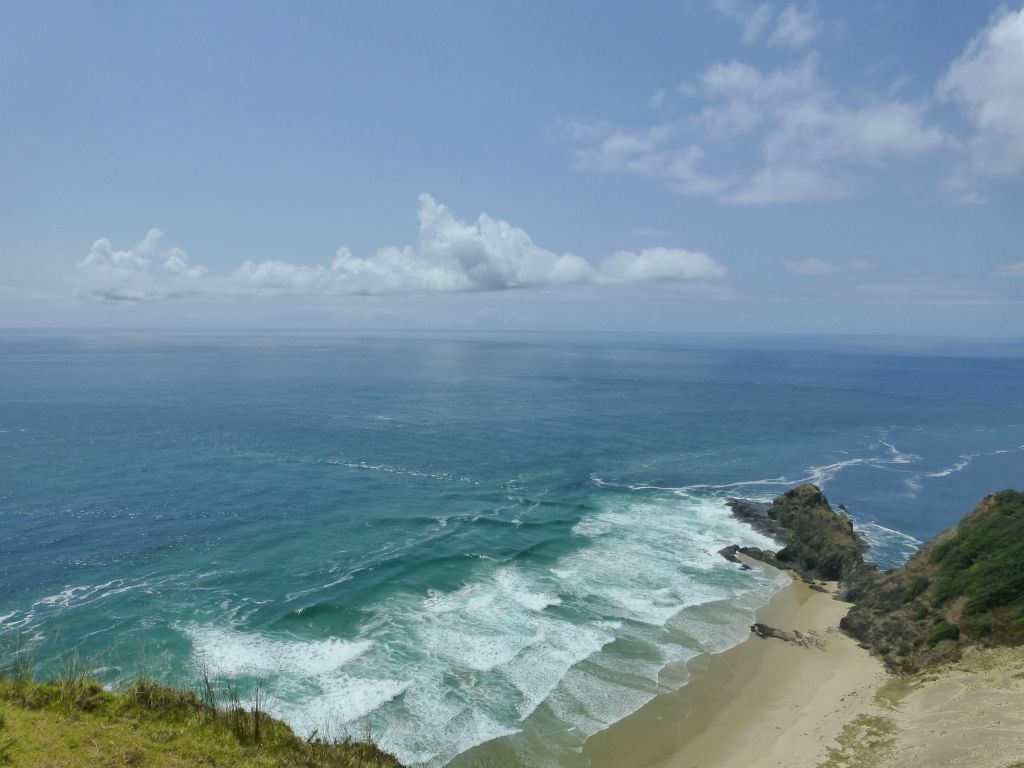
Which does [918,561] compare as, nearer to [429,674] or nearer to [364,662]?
[429,674]

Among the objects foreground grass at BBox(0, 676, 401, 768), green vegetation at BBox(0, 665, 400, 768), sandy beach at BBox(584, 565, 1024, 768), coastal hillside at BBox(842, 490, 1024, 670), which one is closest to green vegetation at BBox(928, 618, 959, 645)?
coastal hillside at BBox(842, 490, 1024, 670)

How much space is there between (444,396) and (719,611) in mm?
98427

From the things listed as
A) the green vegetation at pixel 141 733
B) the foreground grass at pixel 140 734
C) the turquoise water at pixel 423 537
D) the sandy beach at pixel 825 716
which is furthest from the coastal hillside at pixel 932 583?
the foreground grass at pixel 140 734

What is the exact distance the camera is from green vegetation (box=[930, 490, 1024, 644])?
35.4 m

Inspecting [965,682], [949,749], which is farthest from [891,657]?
[949,749]

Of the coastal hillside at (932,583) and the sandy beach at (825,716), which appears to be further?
the coastal hillside at (932,583)

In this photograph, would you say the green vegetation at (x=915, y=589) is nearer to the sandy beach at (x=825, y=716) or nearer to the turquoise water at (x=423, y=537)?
the sandy beach at (x=825, y=716)

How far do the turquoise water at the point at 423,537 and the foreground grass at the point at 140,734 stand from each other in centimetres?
1068

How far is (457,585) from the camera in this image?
46.4 m

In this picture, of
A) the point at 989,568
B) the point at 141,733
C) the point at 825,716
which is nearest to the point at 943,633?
the point at 989,568

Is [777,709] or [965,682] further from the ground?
[965,682]

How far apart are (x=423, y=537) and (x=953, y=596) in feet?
132

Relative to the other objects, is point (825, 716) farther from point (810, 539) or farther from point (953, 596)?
point (810, 539)

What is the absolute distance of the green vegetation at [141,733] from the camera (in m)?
16.9
